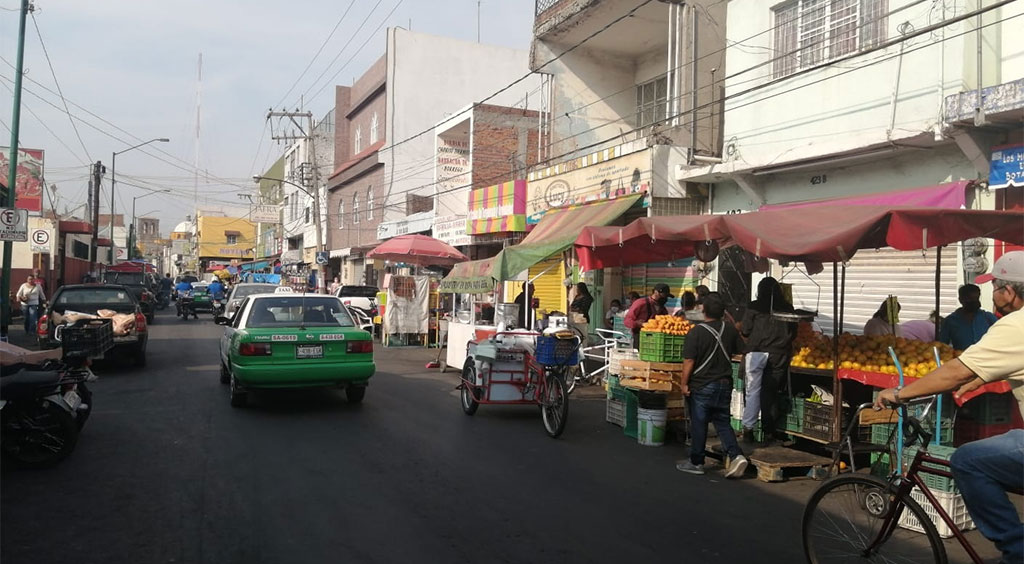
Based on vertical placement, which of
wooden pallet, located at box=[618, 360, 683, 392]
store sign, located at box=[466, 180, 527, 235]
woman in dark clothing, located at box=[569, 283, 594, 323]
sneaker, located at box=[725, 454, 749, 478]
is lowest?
sneaker, located at box=[725, 454, 749, 478]

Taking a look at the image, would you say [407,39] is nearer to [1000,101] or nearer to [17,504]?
[1000,101]

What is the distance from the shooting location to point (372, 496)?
5.95 m

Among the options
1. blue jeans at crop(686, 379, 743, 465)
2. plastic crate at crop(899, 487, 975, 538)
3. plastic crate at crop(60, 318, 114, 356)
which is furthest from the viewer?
plastic crate at crop(60, 318, 114, 356)

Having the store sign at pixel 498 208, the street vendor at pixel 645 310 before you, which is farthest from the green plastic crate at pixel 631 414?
the store sign at pixel 498 208

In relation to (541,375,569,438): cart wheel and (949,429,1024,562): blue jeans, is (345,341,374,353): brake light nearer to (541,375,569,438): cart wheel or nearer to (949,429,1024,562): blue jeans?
(541,375,569,438): cart wheel

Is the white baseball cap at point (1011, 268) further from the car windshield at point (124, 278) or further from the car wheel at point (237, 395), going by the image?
the car windshield at point (124, 278)

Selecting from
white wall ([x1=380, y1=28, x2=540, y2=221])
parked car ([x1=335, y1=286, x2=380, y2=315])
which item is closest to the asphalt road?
parked car ([x1=335, y1=286, x2=380, y2=315])

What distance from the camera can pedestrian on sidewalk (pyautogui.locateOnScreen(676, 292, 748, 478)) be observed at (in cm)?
701

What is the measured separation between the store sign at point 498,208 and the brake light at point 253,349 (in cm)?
1198

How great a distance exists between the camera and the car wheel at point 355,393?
1032 cm

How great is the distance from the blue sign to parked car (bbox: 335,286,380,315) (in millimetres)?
Result: 17442

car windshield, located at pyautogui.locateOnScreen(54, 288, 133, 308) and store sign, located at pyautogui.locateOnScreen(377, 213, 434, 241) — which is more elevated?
store sign, located at pyautogui.locateOnScreen(377, 213, 434, 241)

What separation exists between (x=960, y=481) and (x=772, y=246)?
3670 millimetres

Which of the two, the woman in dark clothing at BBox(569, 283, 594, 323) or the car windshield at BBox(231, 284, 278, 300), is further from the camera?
the car windshield at BBox(231, 284, 278, 300)
